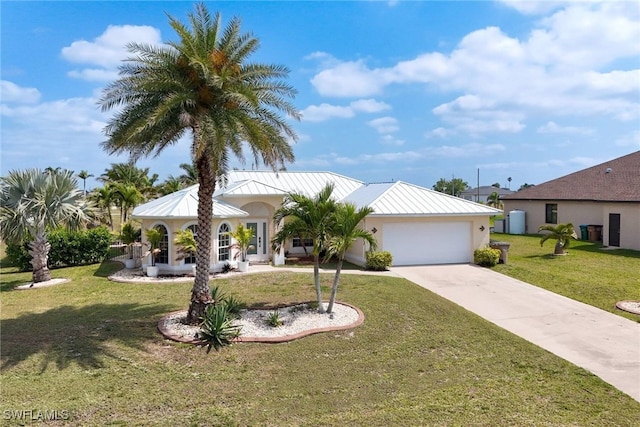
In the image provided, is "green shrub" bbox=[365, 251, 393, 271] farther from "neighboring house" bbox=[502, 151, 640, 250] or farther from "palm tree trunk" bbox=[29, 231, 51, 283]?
"neighboring house" bbox=[502, 151, 640, 250]

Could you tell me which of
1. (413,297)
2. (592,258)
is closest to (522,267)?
(592,258)

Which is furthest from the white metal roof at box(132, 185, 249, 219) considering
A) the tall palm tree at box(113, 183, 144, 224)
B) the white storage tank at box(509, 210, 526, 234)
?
the white storage tank at box(509, 210, 526, 234)

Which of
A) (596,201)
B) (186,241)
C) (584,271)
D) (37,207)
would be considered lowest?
(584,271)

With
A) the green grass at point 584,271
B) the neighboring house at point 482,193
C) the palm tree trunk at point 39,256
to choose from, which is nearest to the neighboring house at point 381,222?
the green grass at point 584,271

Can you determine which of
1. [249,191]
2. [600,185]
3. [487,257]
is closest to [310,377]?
[249,191]

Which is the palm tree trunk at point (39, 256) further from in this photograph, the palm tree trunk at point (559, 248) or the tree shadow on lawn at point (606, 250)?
the tree shadow on lawn at point (606, 250)

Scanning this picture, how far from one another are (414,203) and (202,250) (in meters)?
13.4

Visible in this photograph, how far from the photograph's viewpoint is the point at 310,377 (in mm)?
8195

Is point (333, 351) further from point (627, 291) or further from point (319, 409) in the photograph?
point (627, 291)

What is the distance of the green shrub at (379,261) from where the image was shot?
1938 cm

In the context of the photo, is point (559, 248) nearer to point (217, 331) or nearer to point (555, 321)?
point (555, 321)

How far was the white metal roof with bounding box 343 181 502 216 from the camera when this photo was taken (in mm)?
20734

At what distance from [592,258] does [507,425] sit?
18.8m

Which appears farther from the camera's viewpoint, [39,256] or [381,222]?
[381,222]
